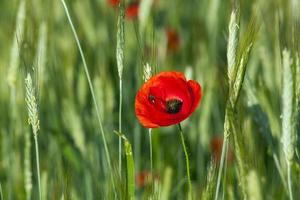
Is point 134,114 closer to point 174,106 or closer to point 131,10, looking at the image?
point 131,10

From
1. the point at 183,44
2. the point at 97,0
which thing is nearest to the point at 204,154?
the point at 183,44

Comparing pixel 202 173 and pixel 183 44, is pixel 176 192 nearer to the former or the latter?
pixel 202 173

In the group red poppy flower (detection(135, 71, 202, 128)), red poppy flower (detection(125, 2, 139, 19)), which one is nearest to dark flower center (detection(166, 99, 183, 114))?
red poppy flower (detection(135, 71, 202, 128))

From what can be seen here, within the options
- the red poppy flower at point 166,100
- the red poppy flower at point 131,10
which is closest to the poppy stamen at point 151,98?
the red poppy flower at point 166,100

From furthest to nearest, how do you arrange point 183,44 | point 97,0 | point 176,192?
1. point 97,0
2. point 183,44
3. point 176,192

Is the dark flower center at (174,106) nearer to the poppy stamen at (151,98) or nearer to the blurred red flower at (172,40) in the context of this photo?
the poppy stamen at (151,98)

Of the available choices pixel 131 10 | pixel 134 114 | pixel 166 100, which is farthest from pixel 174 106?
pixel 131 10

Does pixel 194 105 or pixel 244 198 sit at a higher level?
pixel 194 105
